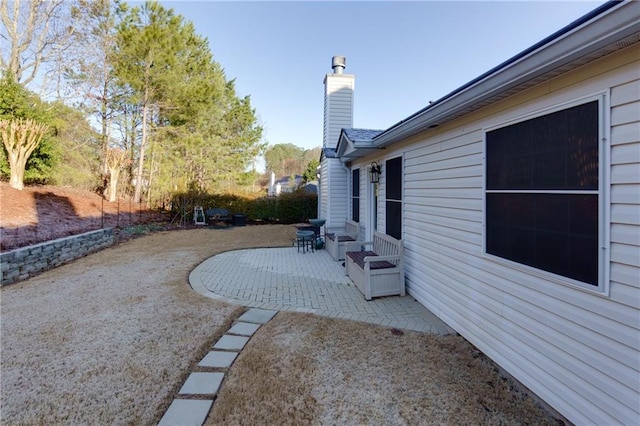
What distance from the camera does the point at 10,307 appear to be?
424 centimetres

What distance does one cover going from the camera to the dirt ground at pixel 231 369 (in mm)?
2260

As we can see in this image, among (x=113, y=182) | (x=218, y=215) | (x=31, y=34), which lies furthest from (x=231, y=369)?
(x=31, y=34)

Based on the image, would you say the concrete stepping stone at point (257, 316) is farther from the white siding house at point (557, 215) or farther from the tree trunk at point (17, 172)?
the tree trunk at point (17, 172)


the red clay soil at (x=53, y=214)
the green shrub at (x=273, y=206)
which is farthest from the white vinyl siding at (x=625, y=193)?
the green shrub at (x=273, y=206)

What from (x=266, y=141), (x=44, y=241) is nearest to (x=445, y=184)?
(x=44, y=241)

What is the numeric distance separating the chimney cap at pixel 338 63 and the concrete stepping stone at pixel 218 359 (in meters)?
8.55

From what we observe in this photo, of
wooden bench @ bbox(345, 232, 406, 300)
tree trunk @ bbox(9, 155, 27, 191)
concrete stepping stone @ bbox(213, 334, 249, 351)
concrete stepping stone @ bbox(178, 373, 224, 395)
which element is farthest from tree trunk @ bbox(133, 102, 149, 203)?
concrete stepping stone @ bbox(178, 373, 224, 395)

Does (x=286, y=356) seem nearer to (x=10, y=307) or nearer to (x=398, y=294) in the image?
(x=398, y=294)

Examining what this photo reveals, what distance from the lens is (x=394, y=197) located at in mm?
5719

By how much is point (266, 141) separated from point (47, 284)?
1792cm

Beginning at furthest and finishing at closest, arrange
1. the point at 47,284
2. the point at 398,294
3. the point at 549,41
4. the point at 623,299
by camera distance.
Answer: the point at 47,284, the point at 398,294, the point at 549,41, the point at 623,299

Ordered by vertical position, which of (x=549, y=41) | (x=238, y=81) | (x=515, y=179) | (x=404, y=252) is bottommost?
(x=404, y=252)

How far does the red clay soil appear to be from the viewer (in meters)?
6.98

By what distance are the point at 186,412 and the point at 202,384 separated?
34 centimetres
